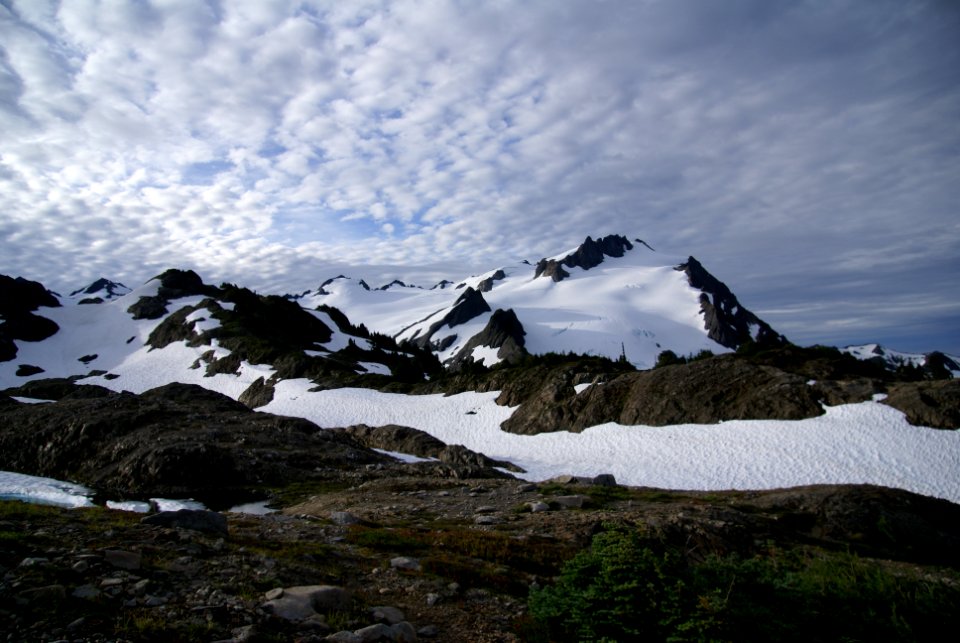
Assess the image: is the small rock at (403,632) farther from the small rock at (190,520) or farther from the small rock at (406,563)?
the small rock at (190,520)

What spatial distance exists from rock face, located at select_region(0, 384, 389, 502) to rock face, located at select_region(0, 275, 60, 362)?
59.2 metres

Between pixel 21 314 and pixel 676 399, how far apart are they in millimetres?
106737

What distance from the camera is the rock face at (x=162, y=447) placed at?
25.4m

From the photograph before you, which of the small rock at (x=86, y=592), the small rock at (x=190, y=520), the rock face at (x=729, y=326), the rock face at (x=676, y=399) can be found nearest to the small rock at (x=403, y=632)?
the small rock at (x=86, y=592)

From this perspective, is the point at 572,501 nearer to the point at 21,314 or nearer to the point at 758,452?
the point at 758,452

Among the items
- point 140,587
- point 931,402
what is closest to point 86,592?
point 140,587

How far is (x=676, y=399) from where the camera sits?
34.0 metres

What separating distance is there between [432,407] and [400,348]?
55.4 meters

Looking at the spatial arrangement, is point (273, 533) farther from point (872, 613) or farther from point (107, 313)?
point (107, 313)

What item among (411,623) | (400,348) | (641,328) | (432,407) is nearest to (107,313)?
(400,348)

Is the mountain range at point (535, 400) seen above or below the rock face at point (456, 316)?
below

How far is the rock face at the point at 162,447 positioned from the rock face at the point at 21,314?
5920 cm

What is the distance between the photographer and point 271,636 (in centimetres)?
607

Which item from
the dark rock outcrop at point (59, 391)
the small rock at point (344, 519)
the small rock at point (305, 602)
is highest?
the dark rock outcrop at point (59, 391)
